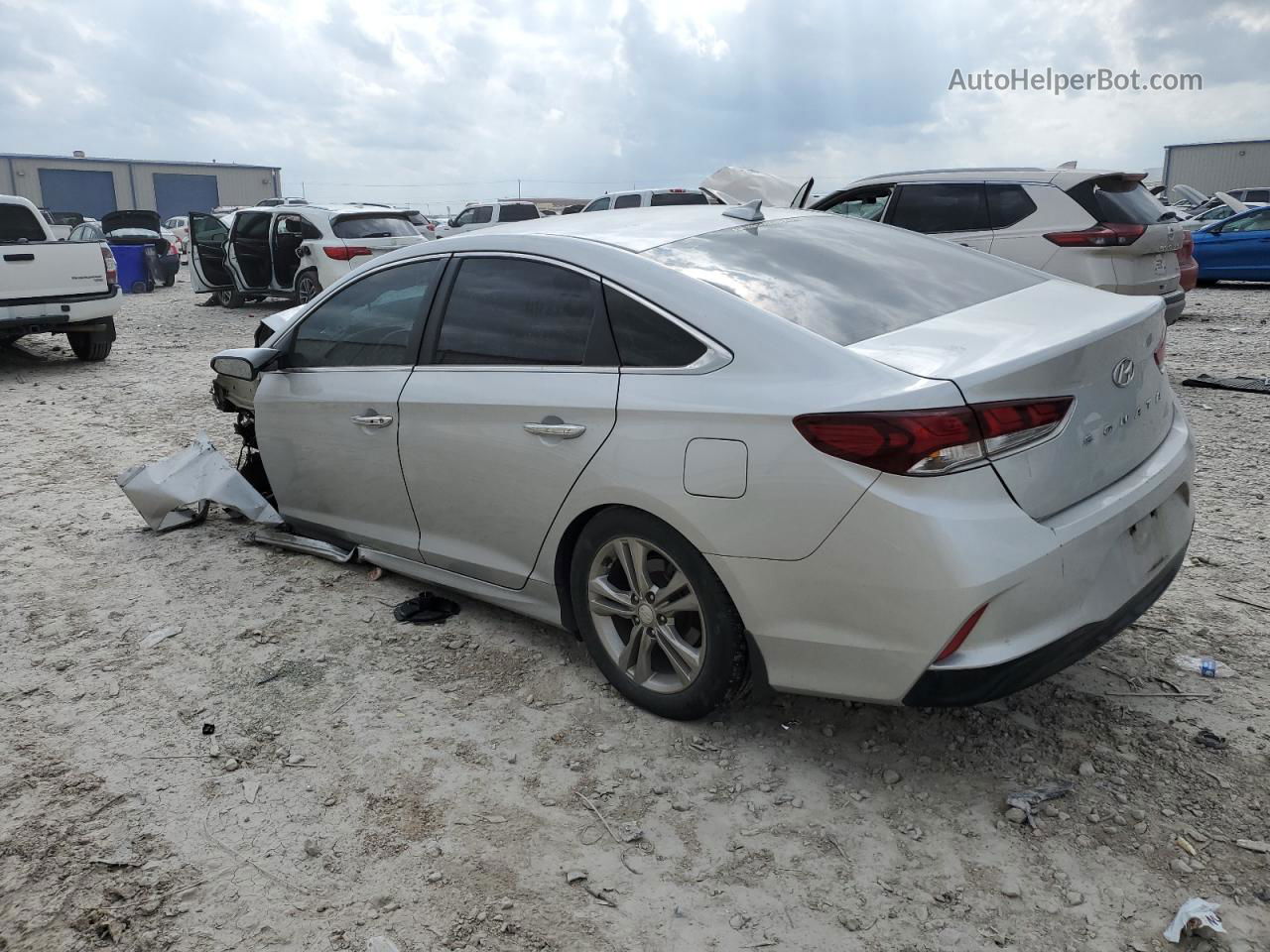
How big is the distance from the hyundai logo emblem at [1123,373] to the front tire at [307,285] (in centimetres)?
1376

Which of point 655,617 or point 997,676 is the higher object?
point 997,676

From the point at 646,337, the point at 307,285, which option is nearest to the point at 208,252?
the point at 307,285

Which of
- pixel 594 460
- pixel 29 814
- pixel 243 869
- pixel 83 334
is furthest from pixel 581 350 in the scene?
pixel 83 334

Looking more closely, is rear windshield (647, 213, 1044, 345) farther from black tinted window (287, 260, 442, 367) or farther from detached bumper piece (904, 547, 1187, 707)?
black tinted window (287, 260, 442, 367)

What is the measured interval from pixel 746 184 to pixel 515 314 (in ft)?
69.7

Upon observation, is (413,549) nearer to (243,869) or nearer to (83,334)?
(243,869)

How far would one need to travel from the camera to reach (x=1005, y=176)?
8.38 meters

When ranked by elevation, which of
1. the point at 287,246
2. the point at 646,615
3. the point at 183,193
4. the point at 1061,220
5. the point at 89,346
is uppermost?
the point at 1061,220

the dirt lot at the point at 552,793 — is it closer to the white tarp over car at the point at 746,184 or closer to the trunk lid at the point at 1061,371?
the trunk lid at the point at 1061,371

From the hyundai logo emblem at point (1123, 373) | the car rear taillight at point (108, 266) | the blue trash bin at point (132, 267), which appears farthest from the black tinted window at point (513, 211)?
the hyundai logo emblem at point (1123, 373)

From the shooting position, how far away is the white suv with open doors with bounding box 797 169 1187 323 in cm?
782

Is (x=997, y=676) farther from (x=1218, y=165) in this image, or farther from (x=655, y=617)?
(x=1218, y=165)

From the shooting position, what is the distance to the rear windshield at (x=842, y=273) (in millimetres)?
2982

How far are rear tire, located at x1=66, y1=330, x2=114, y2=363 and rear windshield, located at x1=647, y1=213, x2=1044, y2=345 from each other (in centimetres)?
1031
